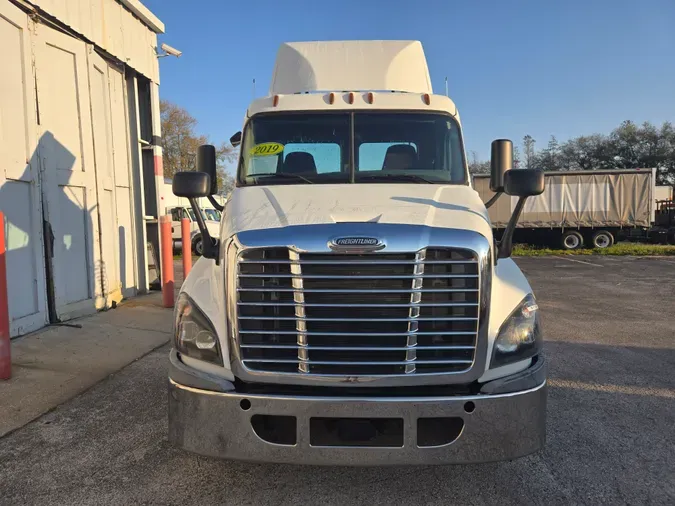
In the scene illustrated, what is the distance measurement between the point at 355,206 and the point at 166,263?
5.81m

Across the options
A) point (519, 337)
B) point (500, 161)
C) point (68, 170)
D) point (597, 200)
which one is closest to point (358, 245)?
point (519, 337)

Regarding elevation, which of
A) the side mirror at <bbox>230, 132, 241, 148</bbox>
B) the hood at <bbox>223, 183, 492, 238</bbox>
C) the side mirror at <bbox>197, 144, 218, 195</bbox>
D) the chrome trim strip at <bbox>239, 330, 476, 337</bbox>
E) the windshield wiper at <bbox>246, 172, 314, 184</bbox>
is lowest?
the chrome trim strip at <bbox>239, 330, 476, 337</bbox>

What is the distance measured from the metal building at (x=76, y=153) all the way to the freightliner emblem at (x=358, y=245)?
491 cm

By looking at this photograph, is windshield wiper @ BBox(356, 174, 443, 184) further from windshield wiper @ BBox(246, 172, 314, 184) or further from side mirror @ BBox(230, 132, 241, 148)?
side mirror @ BBox(230, 132, 241, 148)

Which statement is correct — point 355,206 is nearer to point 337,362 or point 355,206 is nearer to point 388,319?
point 388,319

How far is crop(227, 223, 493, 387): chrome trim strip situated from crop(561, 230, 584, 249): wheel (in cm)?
2091

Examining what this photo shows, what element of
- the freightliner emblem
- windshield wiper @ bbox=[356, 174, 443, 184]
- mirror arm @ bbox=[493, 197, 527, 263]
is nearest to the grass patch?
windshield wiper @ bbox=[356, 174, 443, 184]

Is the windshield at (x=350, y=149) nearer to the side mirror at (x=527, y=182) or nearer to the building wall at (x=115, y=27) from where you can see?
the side mirror at (x=527, y=182)

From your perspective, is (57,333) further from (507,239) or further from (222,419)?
(507,239)

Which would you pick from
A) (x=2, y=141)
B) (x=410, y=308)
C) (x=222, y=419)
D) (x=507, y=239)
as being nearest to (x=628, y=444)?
(x=507, y=239)

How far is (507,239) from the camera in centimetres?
313

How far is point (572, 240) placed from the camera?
21609 mm

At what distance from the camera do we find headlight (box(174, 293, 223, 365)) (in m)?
2.73

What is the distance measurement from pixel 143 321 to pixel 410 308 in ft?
17.8
